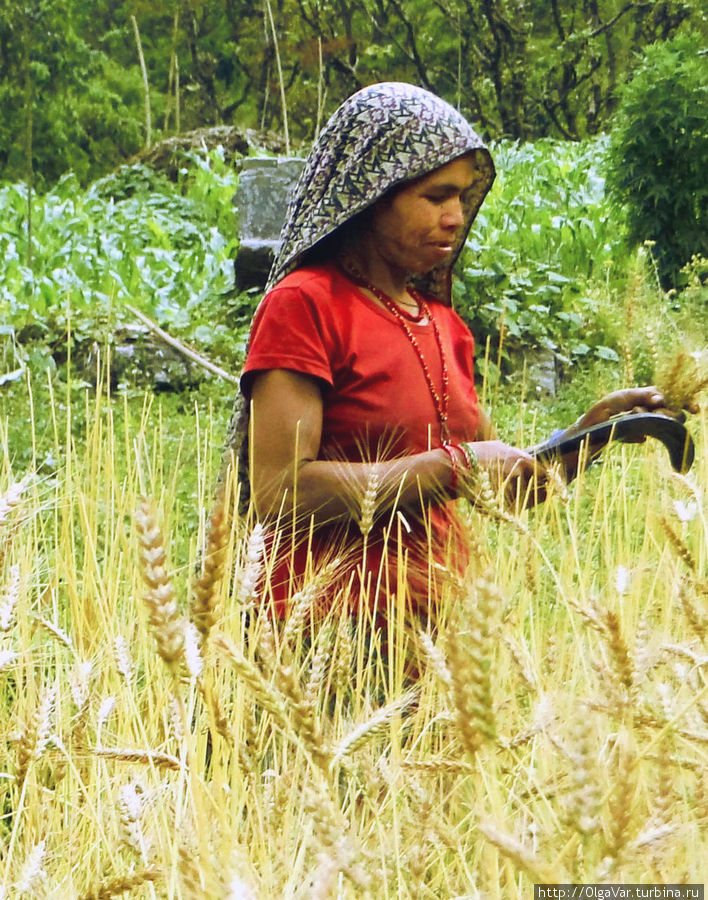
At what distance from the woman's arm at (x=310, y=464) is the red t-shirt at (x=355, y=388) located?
0.03m

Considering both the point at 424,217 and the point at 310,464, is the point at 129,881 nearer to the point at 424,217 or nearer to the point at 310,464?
the point at 310,464

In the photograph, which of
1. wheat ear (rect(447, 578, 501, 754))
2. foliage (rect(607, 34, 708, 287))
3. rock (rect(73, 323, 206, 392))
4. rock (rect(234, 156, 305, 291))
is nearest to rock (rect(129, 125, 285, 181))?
rock (rect(234, 156, 305, 291))

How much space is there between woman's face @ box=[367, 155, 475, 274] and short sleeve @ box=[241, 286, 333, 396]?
0.17 metres

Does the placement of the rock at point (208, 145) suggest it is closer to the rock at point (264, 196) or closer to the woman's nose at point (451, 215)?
the rock at point (264, 196)

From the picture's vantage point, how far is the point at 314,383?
1486mm

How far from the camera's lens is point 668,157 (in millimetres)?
4926

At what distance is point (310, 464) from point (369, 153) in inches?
17.1

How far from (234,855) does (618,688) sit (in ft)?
0.99

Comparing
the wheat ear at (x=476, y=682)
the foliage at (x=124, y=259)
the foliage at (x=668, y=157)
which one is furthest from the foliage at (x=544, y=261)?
the wheat ear at (x=476, y=682)

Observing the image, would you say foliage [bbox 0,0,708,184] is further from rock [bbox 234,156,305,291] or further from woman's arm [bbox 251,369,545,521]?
woman's arm [bbox 251,369,545,521]

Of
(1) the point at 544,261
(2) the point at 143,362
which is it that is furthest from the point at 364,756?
(1) the point at 544,261

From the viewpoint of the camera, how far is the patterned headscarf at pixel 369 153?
1.54 metres

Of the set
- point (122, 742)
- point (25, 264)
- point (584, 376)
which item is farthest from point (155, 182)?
point (122, 742)

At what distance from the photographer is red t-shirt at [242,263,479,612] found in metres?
1.48
